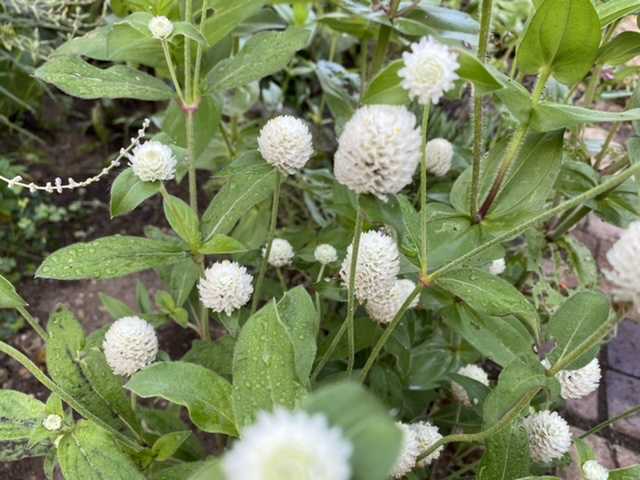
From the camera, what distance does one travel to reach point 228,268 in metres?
0.99

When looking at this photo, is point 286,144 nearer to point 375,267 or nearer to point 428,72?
point 375,267

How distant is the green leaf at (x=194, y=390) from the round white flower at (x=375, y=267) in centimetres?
28

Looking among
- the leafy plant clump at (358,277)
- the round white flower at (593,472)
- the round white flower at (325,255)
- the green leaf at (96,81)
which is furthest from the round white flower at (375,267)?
the green leaf at (96,81)

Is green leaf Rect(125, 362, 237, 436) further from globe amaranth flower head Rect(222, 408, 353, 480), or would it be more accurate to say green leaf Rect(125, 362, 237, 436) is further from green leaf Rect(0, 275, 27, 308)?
globe amaranth flower head Rect(222, 408, 353, 480)

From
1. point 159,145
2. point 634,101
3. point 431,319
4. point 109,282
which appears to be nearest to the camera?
point 159,145

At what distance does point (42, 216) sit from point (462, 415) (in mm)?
1435

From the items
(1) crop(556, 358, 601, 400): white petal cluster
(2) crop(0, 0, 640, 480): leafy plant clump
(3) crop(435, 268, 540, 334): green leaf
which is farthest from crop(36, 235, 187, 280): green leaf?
(1) crop(556, 358, 601, 400): white petal cluster

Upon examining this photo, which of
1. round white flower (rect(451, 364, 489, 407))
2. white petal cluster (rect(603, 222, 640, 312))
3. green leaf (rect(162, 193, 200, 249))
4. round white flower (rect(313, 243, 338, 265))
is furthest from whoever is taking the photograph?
round white flower (rect(451, 364, 489, 407))

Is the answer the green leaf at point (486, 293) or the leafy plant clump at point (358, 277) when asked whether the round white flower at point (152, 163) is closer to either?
the leafy plant clump at point (358, 277)

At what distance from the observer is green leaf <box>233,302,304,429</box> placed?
2.17ft

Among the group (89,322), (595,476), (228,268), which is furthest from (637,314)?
(89,322)

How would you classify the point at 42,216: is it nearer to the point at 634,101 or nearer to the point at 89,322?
the point at 89,322

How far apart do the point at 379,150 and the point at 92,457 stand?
571 mm

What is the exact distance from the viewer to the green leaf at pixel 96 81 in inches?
40.5
